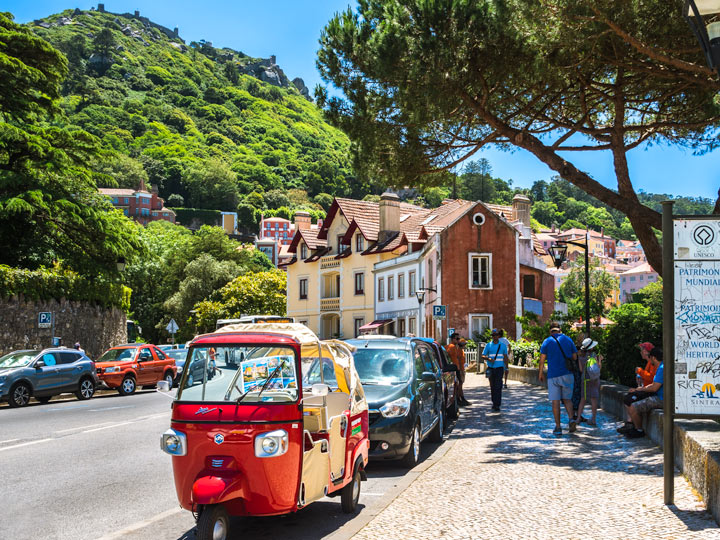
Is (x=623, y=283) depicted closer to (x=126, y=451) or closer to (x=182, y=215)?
(x=182, y=215)

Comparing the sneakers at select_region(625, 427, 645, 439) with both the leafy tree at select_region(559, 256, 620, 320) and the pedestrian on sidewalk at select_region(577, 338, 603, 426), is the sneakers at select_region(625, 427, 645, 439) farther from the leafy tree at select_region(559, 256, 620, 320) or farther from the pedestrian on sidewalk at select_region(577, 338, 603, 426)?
the leafy tree at select_region(559, 256, 620, 320)

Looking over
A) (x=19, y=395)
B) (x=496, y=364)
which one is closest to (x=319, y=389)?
(x=496, y=364)

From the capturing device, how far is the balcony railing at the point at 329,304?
184ft

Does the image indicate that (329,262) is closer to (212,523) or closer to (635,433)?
(635,433)

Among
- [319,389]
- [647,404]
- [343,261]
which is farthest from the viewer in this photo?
[343,261]

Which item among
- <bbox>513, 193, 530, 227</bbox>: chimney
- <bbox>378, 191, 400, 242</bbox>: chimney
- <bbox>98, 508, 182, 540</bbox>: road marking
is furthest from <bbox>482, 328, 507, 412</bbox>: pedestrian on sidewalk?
<bbox>513, 193, 530, 227</bbox>: chimney

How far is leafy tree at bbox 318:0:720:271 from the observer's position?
14281 millimetres

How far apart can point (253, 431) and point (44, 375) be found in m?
18.2

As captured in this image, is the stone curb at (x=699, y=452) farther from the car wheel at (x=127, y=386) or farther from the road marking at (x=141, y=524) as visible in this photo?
the car wheel at (x=127, y=386)

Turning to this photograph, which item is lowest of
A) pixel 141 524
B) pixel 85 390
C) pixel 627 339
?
pixel 85 390

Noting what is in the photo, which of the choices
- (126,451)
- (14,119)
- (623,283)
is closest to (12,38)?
(14,119)

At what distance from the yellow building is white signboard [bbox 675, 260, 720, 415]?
41.1m

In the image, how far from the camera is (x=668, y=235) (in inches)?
285

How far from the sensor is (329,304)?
57.1 m
